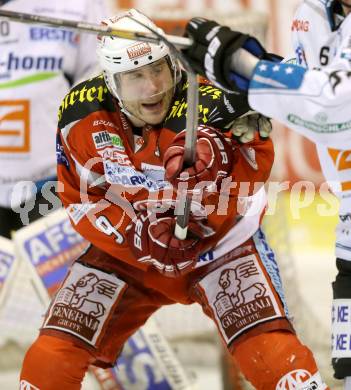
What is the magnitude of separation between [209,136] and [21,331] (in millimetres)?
1802

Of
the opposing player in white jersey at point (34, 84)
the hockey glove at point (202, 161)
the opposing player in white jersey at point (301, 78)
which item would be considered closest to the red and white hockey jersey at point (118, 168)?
the hockey glove at point (202, 161)

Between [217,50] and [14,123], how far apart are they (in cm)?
185

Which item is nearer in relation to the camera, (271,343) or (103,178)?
(271,343)

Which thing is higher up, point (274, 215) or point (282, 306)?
point (282, 306)

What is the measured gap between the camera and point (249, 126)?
3.28m

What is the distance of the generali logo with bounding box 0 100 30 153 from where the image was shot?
450cm

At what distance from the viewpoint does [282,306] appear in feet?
11.1

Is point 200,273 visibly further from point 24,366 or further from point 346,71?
point 346,71

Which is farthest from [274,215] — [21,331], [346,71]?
[346,71]

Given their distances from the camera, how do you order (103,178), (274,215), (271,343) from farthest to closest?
(274,215) < (103,178) < (271,343)

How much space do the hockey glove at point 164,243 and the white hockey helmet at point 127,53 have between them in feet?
1.16

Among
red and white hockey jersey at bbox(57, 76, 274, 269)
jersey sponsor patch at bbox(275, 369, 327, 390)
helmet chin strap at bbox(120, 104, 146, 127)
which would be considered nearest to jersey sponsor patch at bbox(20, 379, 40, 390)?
red and white hockey jersey at bbox(57, 76, 274, 269)

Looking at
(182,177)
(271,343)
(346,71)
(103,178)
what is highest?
(346,71)

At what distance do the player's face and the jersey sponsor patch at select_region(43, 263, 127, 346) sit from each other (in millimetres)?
525
